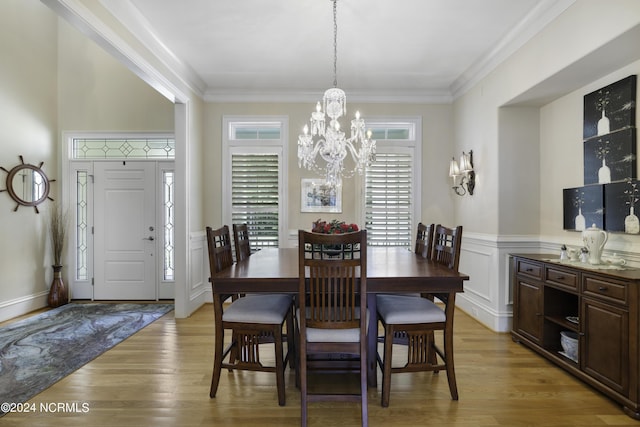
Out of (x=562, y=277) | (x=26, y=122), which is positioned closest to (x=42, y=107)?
(x=26, y=122)

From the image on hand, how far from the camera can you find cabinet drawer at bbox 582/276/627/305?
2.14 meters

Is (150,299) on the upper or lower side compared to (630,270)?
lower

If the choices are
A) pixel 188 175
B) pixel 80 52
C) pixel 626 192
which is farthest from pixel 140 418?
pixel 80 52

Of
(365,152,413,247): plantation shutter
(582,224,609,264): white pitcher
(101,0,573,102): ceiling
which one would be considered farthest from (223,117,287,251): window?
(582,224,609,264): white pitcher

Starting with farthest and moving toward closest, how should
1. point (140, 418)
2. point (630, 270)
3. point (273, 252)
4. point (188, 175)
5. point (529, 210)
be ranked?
1. point (188, 175)
2. point (529, 210)
3. point (273, 252)
4. point (630, 270)
5. point (140, 418)

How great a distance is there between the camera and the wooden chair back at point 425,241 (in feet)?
9.89

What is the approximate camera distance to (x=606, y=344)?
7.42 ft

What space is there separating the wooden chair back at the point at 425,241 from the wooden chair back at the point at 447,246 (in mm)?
99

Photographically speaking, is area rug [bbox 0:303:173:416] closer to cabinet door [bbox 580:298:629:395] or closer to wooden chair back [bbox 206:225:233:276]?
wooden chair back [bbox 206:225:233:276]

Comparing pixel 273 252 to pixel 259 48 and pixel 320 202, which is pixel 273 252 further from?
pixel 259 48

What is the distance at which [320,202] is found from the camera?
4.77 metres

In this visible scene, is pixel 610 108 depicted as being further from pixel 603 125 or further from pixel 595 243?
pixel 595 243

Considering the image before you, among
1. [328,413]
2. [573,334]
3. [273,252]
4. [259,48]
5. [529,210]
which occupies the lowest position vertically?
[328,413]

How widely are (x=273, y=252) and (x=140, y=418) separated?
171cm
